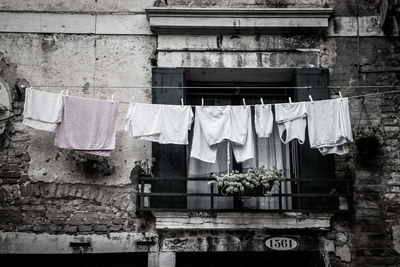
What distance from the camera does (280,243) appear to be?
6.88 meters

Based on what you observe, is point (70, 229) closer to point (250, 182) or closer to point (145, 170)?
point (145, 170)

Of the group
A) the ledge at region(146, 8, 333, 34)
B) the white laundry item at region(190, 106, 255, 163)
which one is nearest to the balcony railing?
the white laundry item at region(190, 106, 255, 163)

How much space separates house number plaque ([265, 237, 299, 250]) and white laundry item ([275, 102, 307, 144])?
1.37 metres

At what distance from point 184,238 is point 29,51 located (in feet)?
11.7

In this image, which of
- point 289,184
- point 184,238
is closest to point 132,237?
point 184,238

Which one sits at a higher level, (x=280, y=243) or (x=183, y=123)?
(x=183, y=123)

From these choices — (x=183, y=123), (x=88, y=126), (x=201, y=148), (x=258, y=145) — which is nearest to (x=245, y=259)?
(x=258, y=145)

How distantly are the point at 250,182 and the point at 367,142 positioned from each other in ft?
5.92

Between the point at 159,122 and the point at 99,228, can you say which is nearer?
the point at 159,122

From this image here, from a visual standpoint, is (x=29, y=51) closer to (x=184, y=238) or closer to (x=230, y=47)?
(x=230, y=47)

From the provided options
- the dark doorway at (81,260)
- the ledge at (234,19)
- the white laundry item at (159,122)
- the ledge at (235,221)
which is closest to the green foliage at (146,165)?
the white laundry item at (159,122)

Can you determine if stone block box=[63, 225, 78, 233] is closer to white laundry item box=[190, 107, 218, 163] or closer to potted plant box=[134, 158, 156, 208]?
potted plant box=[134, 158, 156, 208]

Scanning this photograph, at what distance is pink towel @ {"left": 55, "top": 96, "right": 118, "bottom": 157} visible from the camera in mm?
6586

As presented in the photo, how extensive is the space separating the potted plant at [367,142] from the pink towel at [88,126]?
343 centimetres
